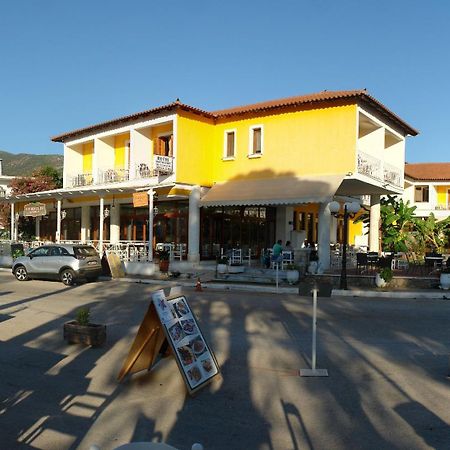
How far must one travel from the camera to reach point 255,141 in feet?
74.4

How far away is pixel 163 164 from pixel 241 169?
3809 millimetres

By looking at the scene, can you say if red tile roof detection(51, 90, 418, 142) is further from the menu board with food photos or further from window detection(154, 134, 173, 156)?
the menu board with food photos

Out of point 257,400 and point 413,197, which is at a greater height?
point 413,197

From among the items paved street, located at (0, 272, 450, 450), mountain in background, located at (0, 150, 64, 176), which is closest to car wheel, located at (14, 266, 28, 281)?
paved street, located at (0, 272, 450, 450)

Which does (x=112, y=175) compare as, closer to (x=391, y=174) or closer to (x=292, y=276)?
(x=292, y=276)

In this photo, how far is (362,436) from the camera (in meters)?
4.88

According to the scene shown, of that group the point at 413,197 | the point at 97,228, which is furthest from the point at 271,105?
the point at 413,197

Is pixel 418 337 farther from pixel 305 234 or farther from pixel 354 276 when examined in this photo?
pixel 305 234

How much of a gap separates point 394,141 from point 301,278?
11.4 metres

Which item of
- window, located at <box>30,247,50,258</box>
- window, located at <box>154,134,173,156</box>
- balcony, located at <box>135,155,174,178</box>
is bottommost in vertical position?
window, located at <box>30,247,50,258</box>

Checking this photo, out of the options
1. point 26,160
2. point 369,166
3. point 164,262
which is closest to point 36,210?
point 164,262

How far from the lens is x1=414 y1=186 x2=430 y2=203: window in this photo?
43.6m

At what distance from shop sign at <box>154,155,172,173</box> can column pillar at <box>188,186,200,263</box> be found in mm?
1714

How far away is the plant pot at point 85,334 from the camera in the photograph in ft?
27.5
